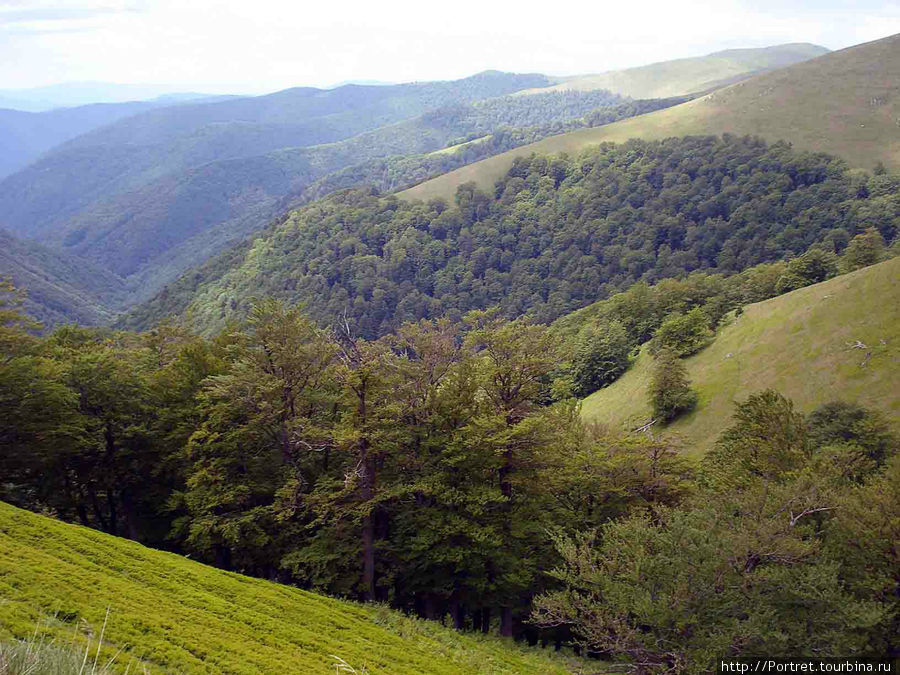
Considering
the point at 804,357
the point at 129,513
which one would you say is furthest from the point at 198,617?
the point at 804,357

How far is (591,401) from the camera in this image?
225 ft

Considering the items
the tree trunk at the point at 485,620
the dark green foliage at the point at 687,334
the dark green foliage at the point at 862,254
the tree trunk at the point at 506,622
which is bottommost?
the tree trunk at the point at 485,620

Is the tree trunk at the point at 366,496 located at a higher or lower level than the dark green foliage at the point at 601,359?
higher

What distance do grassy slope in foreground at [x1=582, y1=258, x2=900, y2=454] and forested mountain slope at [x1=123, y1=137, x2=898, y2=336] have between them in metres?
86.3

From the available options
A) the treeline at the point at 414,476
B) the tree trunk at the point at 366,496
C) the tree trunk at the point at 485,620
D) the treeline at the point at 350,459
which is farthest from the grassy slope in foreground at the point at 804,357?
the tree trunk at the point at 366,496

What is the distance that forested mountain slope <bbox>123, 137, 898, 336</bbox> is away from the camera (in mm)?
143625

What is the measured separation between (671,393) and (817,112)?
158227 mm

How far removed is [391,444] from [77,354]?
2209 cm

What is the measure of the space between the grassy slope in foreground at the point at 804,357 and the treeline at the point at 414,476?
14.3 metres

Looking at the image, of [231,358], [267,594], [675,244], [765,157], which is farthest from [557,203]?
[267,594]

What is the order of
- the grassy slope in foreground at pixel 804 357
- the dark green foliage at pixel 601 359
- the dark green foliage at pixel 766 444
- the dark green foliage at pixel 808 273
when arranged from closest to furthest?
the dark green foliage at pixel 766 444
the grassy slope in foreground at pixel 804 357
the dark green foliage at pixel 808 273
the dark green foliage at pixel 601 359

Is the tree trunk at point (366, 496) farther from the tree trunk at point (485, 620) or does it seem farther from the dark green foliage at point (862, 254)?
the dark green foliage at point (862, 254)

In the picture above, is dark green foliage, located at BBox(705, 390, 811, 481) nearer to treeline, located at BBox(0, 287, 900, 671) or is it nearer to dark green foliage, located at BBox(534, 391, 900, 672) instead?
treeline, located at BBox(0, 287, 900, 671)

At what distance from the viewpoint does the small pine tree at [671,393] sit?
167 feet
